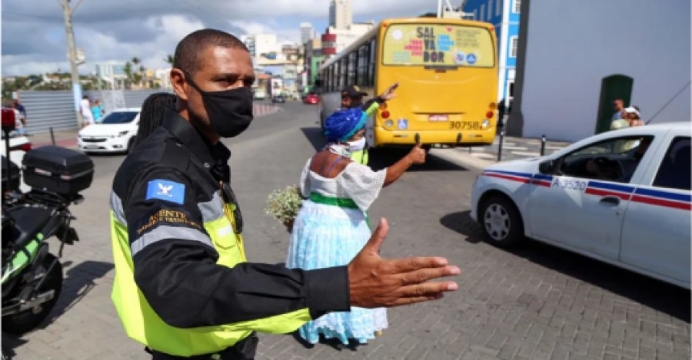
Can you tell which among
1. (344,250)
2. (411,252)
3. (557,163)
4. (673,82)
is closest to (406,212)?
(411,252)

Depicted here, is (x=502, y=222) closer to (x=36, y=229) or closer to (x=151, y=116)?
(x=151, y=116)

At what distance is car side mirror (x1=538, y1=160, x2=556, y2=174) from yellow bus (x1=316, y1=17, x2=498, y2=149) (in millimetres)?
4978

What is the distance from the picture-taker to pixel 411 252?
18.0ft

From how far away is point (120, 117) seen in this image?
564 inches

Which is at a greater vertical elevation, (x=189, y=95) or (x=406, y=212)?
(x=189, y=95)

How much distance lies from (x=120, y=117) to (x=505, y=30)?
26217 mm

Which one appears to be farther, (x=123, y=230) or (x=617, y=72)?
(x=617, y=72)

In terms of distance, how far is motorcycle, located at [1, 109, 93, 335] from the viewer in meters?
3.31

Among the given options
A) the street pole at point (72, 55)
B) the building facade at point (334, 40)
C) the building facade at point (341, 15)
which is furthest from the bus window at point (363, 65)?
the building facade at point (341, 15)

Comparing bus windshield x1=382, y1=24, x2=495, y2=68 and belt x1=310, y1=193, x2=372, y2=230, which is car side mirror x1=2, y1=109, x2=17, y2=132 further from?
bus windshield x1=382, y1=24, x2=495, y2=68

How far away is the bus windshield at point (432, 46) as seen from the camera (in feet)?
33.4

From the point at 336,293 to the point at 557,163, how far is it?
4.65 metres

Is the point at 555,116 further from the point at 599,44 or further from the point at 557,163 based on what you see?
the point at 557,163

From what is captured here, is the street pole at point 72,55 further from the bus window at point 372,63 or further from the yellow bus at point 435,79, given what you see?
the yellow bus at point 435,79
